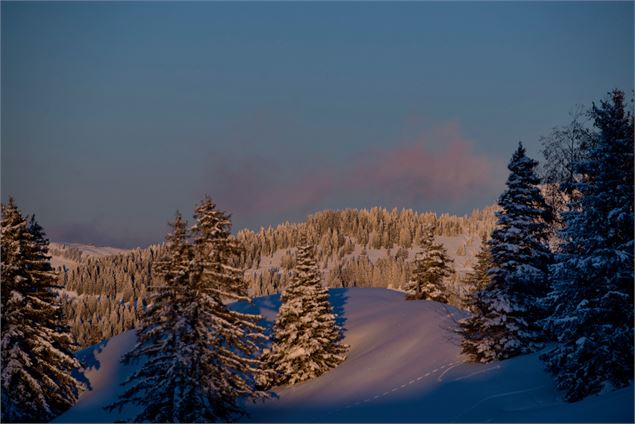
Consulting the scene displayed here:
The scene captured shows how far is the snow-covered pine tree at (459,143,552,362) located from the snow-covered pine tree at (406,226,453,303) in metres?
18.8

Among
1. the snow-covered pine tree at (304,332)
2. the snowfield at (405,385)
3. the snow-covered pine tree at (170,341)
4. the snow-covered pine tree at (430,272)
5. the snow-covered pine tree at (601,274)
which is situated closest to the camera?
the snow-covered pine tree at (601,274)

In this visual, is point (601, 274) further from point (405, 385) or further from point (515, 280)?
point (405, 385)

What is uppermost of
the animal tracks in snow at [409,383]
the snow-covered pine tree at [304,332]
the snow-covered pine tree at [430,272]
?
the snow-covered pine tree at [430,272]

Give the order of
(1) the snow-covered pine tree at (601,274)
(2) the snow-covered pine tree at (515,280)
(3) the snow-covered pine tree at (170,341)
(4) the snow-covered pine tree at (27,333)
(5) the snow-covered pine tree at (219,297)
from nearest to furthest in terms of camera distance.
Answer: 1. (1) the snow-covered pine tree at (601,274)
2. (3) the snow-covered pine tree at (170,341)
3. (5) the snow-covered pine tree at (219,297)
4. (4) the snow-covered pine tree at (27,333)
5. (2) the snow-covered pine tree at (515,280)

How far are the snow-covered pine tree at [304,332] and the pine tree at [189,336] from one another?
29.9 feet

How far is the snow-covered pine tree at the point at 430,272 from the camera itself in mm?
45562

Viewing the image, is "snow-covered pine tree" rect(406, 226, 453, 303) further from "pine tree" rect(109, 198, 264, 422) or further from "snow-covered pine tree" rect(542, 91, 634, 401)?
"snow-covered pine tree" rect(542, 91, 634, 401)

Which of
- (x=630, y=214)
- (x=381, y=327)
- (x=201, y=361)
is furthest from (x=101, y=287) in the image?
(x=630, y=214)

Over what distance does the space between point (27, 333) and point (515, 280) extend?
23.3 meters

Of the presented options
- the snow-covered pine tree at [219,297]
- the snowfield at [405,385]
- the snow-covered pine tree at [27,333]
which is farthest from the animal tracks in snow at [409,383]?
the snow-covered pine tree at [27,333]

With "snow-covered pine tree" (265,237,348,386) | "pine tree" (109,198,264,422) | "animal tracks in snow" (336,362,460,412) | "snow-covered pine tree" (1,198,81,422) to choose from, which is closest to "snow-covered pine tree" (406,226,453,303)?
"snow-covered pine tree" (265,237,348,386)

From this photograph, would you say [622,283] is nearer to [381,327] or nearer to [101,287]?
[381,327]

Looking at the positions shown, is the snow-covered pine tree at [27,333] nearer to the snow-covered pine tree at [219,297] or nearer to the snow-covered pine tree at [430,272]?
the snow-covered pine tree at [219,297]

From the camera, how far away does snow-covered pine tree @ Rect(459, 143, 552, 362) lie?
24.6m
